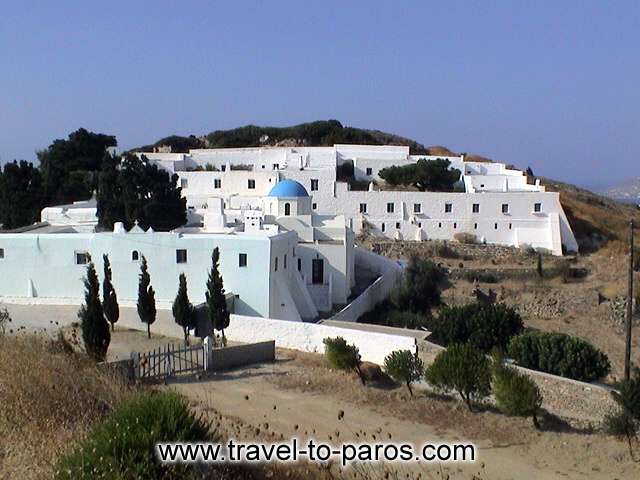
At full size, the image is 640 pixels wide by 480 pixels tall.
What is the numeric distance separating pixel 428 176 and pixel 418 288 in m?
15.6

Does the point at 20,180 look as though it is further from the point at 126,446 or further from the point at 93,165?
the point at 126,446

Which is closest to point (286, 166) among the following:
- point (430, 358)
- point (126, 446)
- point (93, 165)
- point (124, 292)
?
point (93, 165)

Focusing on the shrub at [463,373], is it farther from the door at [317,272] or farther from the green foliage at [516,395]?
the door at [317,272]

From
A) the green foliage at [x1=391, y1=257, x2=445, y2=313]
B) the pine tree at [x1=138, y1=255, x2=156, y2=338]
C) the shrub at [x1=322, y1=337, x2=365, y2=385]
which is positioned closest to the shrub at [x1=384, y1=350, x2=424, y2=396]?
the shrub at [x1=322, y1=337, x2=365, y2=385]

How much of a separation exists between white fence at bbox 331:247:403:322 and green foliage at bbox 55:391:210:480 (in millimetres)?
16392

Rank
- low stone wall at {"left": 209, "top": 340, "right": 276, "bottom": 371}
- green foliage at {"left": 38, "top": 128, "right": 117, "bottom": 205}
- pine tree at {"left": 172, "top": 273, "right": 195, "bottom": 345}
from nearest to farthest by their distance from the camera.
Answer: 1. low stone wall at {"left": 209, "top": 340, "right": 276, "bottom": 371}
2. pine tree at {"left": 172, "top": 273, "right": 195, "bottom": 345}
3. green foliage at {"left": 38, "top": 128, "right": 117, "bottom": 205}

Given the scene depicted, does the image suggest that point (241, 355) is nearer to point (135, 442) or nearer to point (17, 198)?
point (135, 442)

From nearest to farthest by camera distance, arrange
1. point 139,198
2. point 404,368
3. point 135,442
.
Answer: point 135,442, point 404,368, point 139,198

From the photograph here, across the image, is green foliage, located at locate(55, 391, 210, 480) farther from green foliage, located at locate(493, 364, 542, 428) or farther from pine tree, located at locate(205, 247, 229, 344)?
pine tree, located at locate(205, 247, 229, 344)

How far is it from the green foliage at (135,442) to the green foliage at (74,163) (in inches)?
1384

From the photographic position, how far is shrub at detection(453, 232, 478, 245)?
125 ft

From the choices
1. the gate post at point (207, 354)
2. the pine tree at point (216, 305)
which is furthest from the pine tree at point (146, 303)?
the gate post at point (207, 354)

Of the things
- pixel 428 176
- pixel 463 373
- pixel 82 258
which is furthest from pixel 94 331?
pixel 428 176

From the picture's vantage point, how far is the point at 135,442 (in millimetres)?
5449
